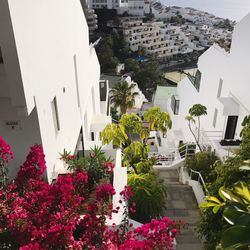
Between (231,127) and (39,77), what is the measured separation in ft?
38.7

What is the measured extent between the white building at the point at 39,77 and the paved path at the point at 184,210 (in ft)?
16.8

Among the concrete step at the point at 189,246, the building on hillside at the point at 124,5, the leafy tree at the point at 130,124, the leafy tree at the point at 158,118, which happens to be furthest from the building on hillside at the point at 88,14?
the building on hillside at the point at 124,5

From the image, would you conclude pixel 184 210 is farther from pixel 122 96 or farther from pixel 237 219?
pixel 122 96

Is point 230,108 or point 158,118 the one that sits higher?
point 230,108

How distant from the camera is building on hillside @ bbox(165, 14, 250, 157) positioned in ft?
41.7

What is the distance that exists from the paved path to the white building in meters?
5.13

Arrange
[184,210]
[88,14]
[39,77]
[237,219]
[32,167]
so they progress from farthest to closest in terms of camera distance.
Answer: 1. [88,14]
2. [184,210]
3. [39,77]
4. [32,167]
5. [237,219]

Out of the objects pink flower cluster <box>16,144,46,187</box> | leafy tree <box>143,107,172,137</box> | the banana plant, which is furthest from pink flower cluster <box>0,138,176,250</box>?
leafy tree <box>143,107,172,137</box>

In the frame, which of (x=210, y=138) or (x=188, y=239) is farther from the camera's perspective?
(x=210, y=138)

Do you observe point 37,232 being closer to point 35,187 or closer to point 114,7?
point 35,187

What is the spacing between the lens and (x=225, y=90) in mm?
14828

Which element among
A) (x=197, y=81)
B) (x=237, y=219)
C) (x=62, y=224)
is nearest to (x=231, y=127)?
(x=197, y=81)

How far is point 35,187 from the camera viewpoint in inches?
241

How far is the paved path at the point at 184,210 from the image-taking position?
923 centimetres
